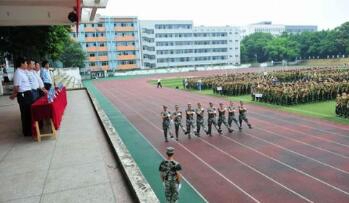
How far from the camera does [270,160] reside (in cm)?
1020

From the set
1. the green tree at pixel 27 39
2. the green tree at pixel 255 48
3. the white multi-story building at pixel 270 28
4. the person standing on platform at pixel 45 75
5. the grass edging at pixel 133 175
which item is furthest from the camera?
the white multi-story building at pixel 270 28

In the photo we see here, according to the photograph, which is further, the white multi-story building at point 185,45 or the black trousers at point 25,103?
the white multi-story building at point 185,45

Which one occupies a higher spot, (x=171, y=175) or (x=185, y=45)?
(x=185, y=45)

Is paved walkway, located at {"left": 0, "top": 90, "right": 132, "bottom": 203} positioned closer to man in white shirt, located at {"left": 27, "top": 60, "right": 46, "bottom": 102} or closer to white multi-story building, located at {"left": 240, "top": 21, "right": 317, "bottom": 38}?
man in white shirt, located at {"left": 27, "top": 60, "right": 46, "bottom": 102}

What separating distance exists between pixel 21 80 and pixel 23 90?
25 centimetres

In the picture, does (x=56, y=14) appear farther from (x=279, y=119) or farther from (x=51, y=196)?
(x=279, y=119)

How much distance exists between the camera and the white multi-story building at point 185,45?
7744 centimetres

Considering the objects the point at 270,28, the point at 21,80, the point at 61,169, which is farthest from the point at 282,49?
the point at 61,169

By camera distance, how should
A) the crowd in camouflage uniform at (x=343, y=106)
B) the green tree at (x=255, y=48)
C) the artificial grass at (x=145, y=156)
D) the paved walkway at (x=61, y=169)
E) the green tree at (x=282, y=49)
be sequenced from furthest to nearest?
the green tree at (x=255, y=48)
the green tree at (x=282, y=49)
the crowd in camouflage uniform at (x=343, y=106)
the artificial grass at (x=145, y=156)
the paved walkway at (x=61, y=169)

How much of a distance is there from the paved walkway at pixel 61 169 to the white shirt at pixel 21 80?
123 centimetres

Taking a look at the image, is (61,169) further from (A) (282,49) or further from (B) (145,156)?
(A) (282,49)

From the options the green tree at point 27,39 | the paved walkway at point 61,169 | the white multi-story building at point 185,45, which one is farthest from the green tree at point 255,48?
the paved walkway at point 61,169

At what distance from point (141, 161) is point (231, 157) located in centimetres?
282

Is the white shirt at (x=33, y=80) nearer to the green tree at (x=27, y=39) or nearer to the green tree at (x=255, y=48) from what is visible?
the green tree at (x=27, y=39)
